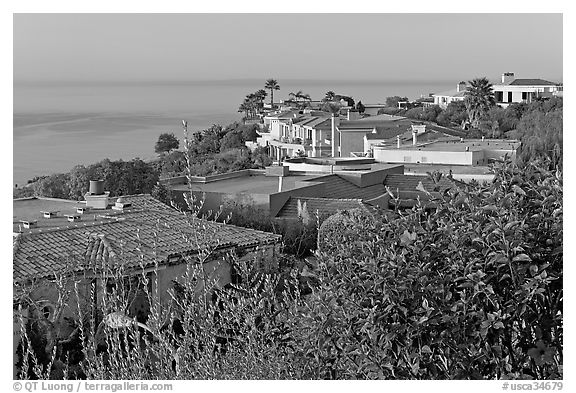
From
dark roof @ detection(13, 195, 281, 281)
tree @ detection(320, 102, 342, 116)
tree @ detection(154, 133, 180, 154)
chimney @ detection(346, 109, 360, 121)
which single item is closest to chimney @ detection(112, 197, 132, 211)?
dark roof @ detection(13, 195, 281, 281)

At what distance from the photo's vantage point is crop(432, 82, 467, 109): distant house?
34.9 metres

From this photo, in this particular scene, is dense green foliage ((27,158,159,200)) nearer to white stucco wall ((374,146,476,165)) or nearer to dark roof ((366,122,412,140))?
white stucco wall ((374,146,476,165))

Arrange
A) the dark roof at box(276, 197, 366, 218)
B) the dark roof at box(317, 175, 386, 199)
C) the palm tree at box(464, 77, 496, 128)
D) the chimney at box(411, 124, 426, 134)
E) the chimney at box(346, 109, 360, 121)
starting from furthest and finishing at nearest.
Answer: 1. the palm tree at box(464, 77, 496, 128)
2. the chimney at box(346, 109, 360, 121)
3. the chimney at box(411, 124, 426, 134)
4. the dark roof at box(317, 175, 386, 199)
5. the dark roof at box(276, 197, 366, 218)

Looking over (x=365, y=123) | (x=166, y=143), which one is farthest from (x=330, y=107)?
(x=166, y=143)

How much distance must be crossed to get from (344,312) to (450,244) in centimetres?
40

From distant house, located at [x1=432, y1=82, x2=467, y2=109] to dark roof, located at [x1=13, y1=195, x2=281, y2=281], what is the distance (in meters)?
27.5

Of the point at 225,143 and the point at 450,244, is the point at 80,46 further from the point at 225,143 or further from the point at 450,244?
the point at 225,143

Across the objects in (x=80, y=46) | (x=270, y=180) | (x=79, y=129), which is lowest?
(x=270, y=180)

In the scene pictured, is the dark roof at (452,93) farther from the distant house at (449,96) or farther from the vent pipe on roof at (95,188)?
the vent pipe on roof at (95,188)

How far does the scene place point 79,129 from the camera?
26.5 ft

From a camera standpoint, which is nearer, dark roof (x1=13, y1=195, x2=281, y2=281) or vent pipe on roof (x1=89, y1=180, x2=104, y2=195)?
dark roof (x1=13, y1=195, x2=281, y2=281)

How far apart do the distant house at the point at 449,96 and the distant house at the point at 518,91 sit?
1.51 meters
